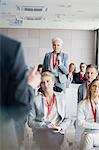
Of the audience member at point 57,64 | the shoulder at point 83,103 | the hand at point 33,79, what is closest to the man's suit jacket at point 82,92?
the shoulder at point 83,103

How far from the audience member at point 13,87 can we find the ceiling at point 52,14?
143 cm

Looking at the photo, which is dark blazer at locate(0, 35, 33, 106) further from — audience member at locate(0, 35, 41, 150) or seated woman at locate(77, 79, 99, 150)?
seated woman at locate(77, 79, 99, 150)

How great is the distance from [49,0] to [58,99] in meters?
1.04

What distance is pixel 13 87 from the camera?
0.46 metres

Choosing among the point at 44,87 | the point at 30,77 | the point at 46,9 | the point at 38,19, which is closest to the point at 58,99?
the point at 44,87

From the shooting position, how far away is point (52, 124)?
1.45m

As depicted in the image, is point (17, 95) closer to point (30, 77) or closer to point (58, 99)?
point (30, 77)

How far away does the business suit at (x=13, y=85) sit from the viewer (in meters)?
0.45

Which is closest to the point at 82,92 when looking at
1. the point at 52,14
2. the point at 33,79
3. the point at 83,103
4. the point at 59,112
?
the point at 83,103

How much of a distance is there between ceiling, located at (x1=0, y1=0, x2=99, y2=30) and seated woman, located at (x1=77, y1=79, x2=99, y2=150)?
2.38 ft

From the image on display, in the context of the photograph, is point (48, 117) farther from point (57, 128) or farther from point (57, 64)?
point (57, 64)

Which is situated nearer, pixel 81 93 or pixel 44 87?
pixel 44 87

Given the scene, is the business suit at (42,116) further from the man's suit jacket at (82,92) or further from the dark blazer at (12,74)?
the dark blazer at (12,74)

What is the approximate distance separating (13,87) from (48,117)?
3.28ft
